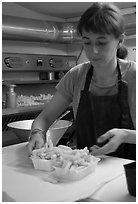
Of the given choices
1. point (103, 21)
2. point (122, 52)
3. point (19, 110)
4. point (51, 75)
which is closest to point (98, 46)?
point (103, 21)

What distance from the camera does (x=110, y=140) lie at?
128cm

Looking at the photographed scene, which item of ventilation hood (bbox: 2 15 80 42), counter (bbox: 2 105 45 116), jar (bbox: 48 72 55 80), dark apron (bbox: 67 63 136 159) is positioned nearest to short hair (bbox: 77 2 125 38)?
dark apron (bbox: 67 63 136 159)

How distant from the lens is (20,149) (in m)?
1.54

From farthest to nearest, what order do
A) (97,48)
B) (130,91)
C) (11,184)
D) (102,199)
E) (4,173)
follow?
(130,91) → (97,48) → (4,173) → (11,184) → (102,199)

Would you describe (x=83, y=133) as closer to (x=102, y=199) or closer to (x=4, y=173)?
(x=4, y=173)

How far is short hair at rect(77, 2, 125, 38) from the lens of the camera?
1426 mm

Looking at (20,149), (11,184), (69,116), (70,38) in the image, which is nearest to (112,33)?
(20,149)

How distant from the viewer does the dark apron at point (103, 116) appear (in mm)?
1602

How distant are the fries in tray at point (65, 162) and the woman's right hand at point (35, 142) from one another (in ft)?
0.50

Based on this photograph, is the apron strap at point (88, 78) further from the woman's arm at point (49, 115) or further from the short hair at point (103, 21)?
the short hair at point (103, 21)

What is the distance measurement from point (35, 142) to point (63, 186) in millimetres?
472

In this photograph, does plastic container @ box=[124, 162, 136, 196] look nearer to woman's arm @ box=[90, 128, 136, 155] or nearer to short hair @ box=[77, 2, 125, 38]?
woman's arm @ box=[90, 128, 136, 155]

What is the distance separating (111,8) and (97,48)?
252 millimetres

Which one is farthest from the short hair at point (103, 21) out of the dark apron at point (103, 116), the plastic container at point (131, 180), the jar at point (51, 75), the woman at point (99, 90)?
the jar at point (51, 75)
